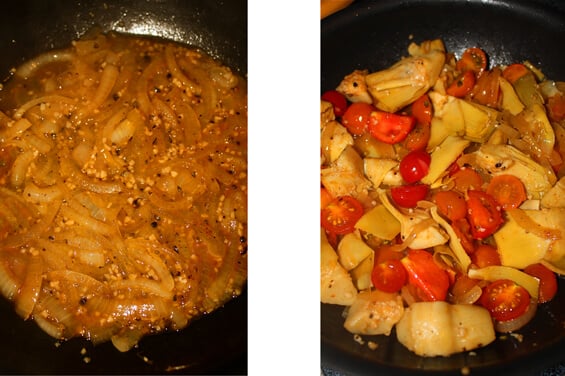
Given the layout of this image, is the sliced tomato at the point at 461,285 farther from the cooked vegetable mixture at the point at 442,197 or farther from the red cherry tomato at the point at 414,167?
the red cherry tomato at the point at 414,167

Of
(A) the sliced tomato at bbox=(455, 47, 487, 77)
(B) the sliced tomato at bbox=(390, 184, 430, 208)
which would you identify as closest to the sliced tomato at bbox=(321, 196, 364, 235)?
(B) the sliced tomato at bbox=(390, 184, 430, 208)

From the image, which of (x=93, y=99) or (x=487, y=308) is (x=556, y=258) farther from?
(x=93, y=99)

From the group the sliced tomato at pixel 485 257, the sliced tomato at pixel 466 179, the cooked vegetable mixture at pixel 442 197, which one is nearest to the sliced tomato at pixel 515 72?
the cooked vegetable mixture at pixel 442 197

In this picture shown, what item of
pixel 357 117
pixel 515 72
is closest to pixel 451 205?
pixel 357 117

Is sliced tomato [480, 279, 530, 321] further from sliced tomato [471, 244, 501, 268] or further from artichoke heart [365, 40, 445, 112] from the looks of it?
artichoke heart [365, 40, 445, 112]

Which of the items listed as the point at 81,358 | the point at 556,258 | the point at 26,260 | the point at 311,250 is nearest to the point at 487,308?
the point at 556,258

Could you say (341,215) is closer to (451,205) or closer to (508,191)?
(451,205)
